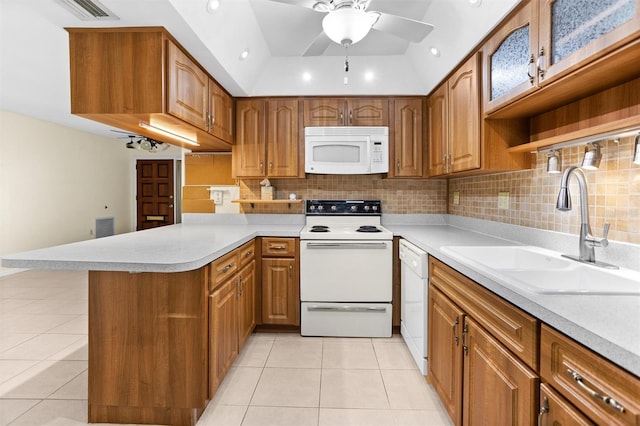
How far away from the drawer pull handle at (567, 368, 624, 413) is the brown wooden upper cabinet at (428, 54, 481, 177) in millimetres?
1440

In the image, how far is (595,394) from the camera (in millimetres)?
716

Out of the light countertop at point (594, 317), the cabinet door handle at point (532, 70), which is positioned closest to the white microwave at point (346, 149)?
the cabinet door handle at point (532, 70)

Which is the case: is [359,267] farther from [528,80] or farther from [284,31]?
[284,31]

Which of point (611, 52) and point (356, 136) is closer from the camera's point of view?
point (611, 52)

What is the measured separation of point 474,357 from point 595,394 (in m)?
0.64

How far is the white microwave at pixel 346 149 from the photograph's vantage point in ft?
9.81

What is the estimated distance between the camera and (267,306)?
2.74 metres

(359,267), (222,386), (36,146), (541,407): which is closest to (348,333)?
(359,267)

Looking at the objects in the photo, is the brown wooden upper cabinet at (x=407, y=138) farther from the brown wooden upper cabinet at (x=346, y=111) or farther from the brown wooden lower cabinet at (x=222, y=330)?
the brown wooden lower cabinet at (x=222, y=330)

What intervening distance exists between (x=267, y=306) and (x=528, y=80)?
233 centimetres

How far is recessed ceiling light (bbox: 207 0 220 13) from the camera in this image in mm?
1814

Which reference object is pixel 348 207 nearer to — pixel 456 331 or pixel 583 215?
pixel 456 331

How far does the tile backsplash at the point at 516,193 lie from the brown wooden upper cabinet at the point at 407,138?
0.27 m

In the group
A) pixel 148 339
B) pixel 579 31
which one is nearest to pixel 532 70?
pixel 579 31
